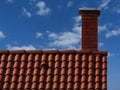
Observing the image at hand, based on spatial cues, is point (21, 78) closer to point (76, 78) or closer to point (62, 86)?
point (62, 86)

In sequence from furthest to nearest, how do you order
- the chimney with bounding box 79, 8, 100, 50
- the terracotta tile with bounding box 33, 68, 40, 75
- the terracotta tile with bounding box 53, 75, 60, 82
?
the chimney with bounding box 79, 8, 100, 50 → the terracotta tile with bounding box 33, 68, 40, 75 → the terracotta tile with bounding box 53, 75, 60, 82

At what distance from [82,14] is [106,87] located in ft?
8.59

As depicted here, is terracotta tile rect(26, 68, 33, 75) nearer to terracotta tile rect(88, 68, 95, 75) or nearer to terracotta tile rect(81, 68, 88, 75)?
terracotta tile rect(81, 68, 88, 75)

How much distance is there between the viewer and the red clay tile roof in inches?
419

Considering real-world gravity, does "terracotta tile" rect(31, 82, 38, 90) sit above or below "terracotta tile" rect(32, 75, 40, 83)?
below

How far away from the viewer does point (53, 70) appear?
36.0 feet

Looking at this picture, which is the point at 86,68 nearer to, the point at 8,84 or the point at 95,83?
the point at 95,83

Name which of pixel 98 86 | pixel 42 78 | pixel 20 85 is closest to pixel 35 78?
pixel 42 78

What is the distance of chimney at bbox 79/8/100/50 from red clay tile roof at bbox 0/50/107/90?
0.36m

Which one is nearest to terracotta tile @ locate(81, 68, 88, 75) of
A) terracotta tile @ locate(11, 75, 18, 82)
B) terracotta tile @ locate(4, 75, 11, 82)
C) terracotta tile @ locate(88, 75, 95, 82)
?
terracotta tile @ locate(88, 75, 95, 82)

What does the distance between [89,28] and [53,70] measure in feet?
5.75

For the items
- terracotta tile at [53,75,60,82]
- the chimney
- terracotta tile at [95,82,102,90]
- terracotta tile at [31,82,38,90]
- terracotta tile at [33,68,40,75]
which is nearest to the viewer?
terracotta tile at [95,82,102,90]

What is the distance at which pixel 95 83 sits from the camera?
1064 cm

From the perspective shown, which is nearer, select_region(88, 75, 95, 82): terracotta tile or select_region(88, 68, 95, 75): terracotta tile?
select_region(88, 75, 95, 82): terracotta tile
